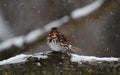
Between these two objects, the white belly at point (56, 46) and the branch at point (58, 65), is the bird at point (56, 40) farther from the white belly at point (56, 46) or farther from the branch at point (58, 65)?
the branch at point (58, 65)

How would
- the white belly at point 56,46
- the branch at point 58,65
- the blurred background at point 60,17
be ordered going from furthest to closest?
1. the blurred background at point 60,17
2. the white belly at point 56,46
3. the branch at point 58,65

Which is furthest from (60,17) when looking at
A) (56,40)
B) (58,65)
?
(58,65)

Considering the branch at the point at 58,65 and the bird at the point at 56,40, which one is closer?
the branch at the point at 58,65

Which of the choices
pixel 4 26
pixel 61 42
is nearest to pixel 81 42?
pixel 4 26

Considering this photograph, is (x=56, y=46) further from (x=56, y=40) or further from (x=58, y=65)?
(x=58, y=65)

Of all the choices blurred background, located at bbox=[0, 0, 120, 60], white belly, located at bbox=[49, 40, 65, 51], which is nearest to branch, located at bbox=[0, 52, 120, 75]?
white belly, located at bbox=[49, 40, 65, 51]

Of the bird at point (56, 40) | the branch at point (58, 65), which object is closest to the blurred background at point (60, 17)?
the bird at point (56, 40)

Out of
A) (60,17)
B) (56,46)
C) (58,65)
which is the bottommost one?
(58,65)

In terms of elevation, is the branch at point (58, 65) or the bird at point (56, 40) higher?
the bird at point (56, 40)

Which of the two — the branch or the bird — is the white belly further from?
the branch

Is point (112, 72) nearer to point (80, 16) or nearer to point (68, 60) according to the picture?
point (68, 60)

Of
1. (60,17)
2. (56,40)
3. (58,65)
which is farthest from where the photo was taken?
(60,17)

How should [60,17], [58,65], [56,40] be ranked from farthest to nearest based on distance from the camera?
[60,17]
[56,40]
[58,65]
